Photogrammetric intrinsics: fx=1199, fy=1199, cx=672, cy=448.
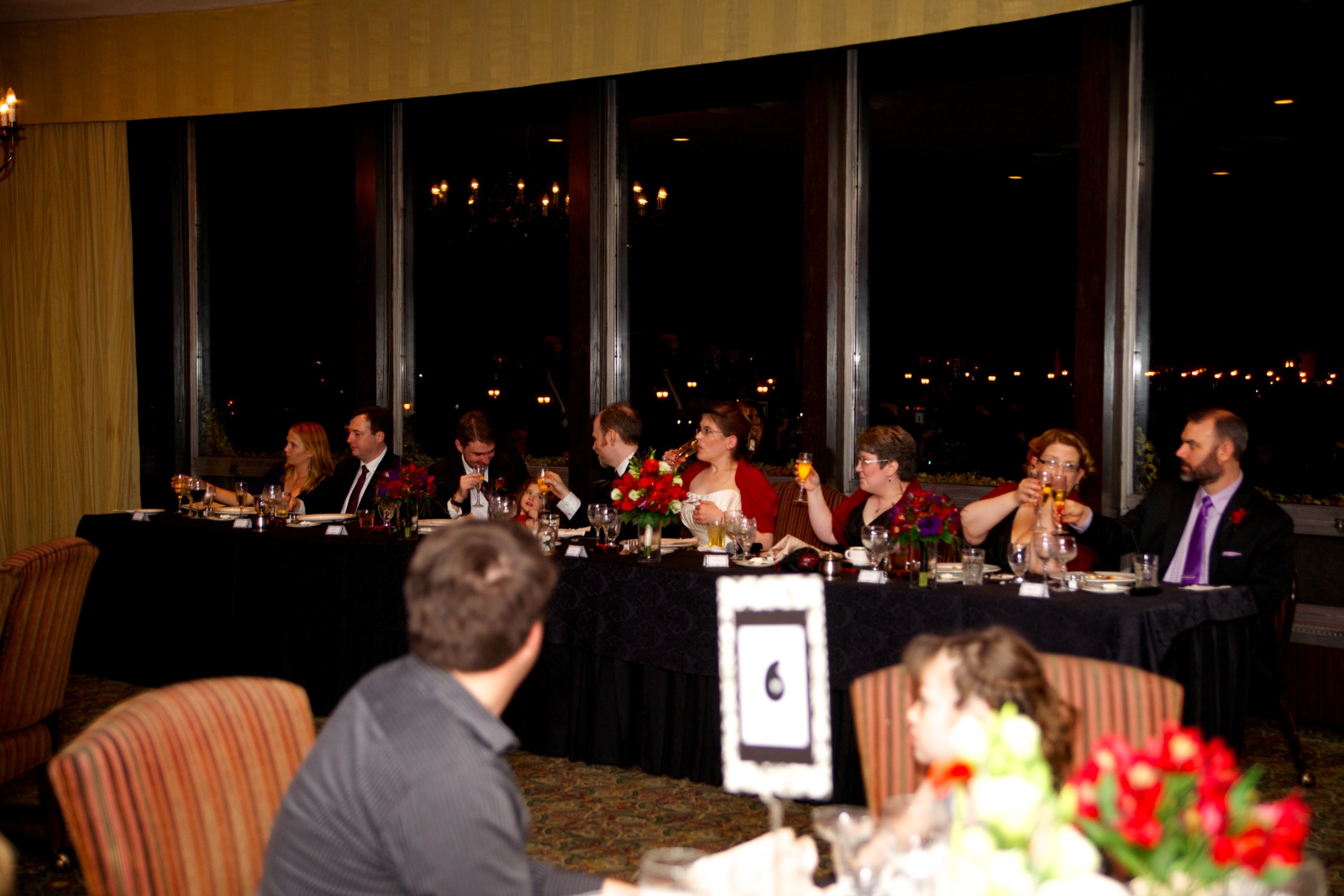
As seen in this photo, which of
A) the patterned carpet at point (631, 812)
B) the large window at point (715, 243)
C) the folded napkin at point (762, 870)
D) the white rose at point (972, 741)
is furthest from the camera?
the large window at point (715, 243)

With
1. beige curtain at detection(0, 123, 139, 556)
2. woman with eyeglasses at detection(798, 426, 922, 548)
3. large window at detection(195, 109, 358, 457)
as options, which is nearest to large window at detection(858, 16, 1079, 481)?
woman with eyeglasses at detection(798, 426, 922, 548)

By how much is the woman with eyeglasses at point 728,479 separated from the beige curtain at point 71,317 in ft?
15.3

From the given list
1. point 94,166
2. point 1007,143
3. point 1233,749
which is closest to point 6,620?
point 1233,749

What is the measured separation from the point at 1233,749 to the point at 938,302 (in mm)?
3058

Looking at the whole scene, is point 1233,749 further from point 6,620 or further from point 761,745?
point 6,620

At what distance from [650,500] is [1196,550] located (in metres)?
2.11

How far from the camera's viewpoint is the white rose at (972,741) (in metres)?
1.28

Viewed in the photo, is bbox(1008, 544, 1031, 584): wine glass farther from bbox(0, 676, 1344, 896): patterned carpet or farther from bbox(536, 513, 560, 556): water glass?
bbox(536, 513, 560, 556): water glass

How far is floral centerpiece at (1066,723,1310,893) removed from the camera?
45.4 inches

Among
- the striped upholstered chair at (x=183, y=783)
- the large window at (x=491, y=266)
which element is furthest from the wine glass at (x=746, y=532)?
the large window at (x=491, y=266)

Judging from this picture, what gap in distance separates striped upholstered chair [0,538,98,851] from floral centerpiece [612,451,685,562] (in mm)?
1872

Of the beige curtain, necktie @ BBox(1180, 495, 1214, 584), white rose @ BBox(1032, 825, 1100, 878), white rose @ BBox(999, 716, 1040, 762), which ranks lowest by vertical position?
necktie @ BBox(1180, 495, 1214, 584)

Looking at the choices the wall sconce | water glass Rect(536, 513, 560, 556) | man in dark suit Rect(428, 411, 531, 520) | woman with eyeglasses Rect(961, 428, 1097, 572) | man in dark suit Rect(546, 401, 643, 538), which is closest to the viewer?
woman with eyeglasses Rect(961, 428, 1097, 572)

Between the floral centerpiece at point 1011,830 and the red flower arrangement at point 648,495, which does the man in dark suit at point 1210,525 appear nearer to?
the red flower arrangement at point 648,495
